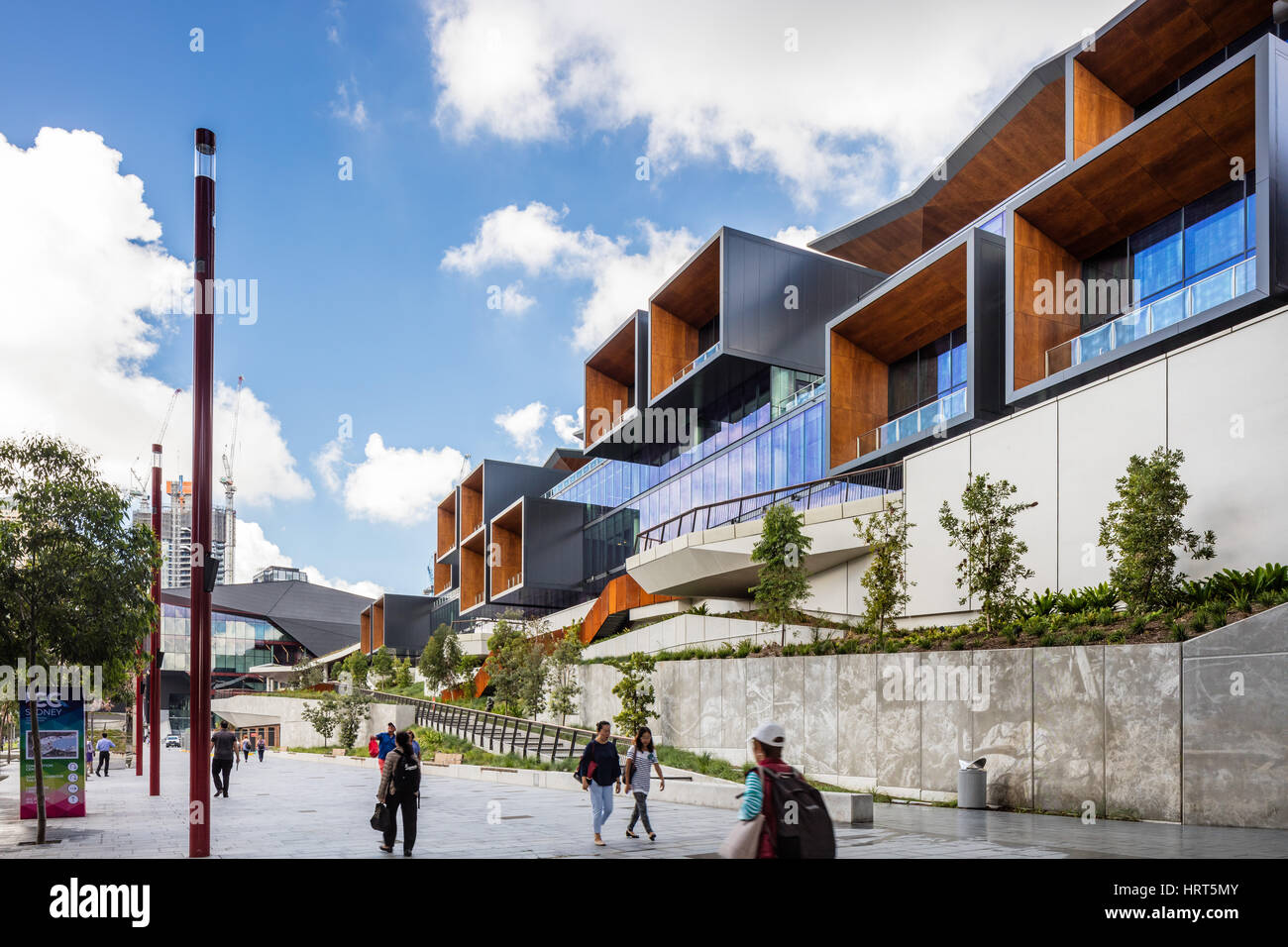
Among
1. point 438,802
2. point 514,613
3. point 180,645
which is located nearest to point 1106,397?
point 438,802

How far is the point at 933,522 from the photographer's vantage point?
86.6 feet

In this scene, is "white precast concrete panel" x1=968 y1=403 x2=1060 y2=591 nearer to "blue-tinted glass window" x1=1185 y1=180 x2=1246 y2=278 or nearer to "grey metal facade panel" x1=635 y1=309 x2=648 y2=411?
"blue-tinted glass window" x1=1185 y1=180 x2=1246 y2=278

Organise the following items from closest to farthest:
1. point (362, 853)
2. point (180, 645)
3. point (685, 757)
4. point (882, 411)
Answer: point (362, 853) → point (685, 757) → point (882, 411) → point (180, 645)

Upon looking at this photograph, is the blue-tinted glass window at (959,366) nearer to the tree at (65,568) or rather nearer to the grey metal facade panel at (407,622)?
the tree at (65,568)

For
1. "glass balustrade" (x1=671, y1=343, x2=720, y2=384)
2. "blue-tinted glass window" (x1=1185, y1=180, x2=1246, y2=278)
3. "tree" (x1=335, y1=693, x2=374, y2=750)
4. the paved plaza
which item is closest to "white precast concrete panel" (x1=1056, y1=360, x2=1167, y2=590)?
"blue-tinted glass window" (x1=1185, y1=180, x2=1246, y2=278)

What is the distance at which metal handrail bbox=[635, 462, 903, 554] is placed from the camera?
1167 inches

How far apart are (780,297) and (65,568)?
102 ft

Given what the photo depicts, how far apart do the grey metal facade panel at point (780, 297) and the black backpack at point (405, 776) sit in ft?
94.7

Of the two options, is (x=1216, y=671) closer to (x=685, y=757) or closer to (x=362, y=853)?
(x=362, y=853)

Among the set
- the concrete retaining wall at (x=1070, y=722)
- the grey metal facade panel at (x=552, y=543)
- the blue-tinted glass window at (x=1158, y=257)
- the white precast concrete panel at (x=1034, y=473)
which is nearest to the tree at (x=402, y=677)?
the grey metal facade panel at (x=552, y=543)

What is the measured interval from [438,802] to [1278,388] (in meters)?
17.4

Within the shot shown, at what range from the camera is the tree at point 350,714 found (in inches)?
2034

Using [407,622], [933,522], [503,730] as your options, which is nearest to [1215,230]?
[933,522]
